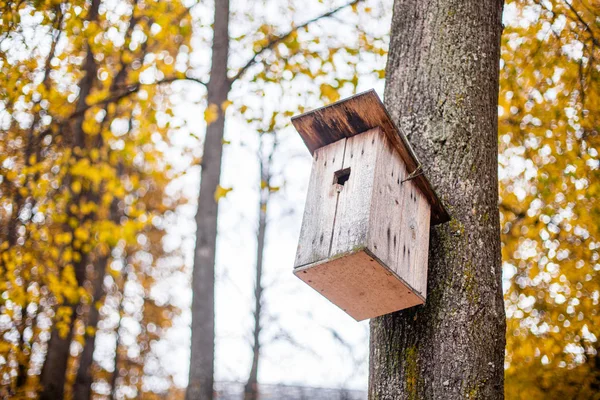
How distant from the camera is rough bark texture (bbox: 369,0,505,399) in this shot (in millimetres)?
2408

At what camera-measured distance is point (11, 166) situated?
728 centimetres

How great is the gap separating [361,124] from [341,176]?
0.25 m

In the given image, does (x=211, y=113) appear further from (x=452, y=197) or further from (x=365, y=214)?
(x=365, y=214)

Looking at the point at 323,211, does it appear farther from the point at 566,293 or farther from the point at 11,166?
the point at 11,166

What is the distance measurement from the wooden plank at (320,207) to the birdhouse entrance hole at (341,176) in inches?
0.6

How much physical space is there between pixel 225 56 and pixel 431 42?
177 inches

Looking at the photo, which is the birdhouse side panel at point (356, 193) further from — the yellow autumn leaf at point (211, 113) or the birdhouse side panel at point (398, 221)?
the yellow autumn leaf at point (211, 113)

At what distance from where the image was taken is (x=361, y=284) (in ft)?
8.20

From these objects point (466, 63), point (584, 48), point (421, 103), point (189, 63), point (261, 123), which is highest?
point (189, 63)

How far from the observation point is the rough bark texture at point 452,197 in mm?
2408

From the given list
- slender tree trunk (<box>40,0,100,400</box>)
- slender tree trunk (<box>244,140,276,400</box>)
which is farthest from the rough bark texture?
slender tree trunk (<box>244,140,276,400</box>)

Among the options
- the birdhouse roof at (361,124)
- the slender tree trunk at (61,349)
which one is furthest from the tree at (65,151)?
the birdhouse roof at (361,124)

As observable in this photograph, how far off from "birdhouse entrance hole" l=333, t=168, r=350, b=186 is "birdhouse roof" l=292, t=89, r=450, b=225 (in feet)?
0.61

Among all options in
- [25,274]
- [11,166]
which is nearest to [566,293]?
[25,274]
